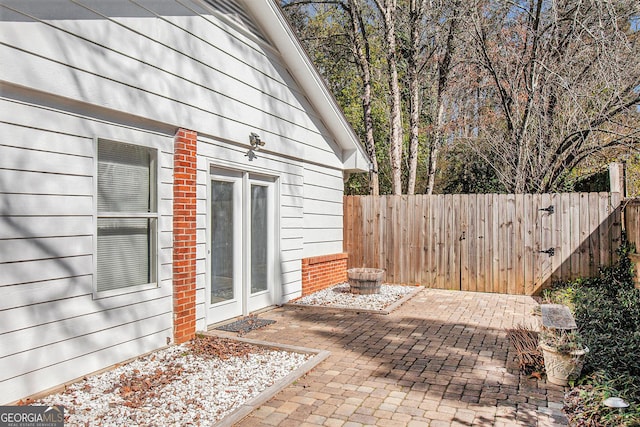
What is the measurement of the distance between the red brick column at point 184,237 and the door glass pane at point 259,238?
1590mm

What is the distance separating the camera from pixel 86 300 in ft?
13.7

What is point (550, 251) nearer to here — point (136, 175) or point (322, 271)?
point (322, 271)

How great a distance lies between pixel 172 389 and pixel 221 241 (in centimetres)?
255

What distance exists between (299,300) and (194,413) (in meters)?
4.59

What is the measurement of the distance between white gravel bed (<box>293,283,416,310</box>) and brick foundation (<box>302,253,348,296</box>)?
0.15 meters

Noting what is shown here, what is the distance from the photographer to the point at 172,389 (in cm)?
402

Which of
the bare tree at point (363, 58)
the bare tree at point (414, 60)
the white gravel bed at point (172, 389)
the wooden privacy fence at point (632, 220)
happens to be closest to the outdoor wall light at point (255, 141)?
the white gravel bed at point (172, 389)

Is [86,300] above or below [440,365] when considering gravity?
above

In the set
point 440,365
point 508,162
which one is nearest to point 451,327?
point 440,365

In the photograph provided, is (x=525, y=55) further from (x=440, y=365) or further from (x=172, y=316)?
(x=172, y=316)

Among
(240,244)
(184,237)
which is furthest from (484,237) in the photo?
(184,237)

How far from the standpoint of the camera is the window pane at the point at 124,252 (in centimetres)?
442

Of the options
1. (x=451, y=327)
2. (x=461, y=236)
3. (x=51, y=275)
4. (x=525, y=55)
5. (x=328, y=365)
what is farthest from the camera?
(x=525, y=55)

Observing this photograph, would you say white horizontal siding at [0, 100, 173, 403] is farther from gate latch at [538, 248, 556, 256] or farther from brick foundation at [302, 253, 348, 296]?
gate latch at [538, 248, 556, 256]
